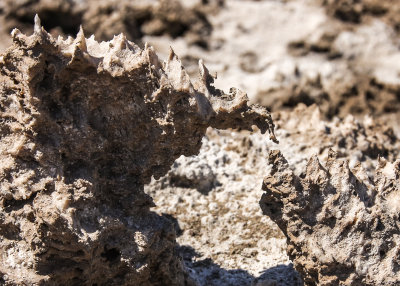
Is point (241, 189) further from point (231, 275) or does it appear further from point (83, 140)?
point (83, 140)

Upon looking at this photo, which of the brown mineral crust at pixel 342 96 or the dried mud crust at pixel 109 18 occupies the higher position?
the dried mud crust at pixel 109 18

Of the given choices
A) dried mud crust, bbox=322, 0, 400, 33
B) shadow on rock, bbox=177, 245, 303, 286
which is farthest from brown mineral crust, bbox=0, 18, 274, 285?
dried mud crust, bbox=322, 0, 400, 33

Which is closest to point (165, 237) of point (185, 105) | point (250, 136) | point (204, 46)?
point (185, 105)

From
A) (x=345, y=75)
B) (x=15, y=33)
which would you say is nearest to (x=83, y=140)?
(x=15, y=33)

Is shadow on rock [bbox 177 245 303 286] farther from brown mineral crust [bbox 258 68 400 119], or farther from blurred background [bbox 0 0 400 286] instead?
brown mineral crust [bbox 258 68 400 119]

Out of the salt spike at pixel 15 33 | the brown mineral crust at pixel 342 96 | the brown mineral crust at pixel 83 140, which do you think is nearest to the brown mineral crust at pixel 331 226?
the brown mineral crust at pixel 83 140

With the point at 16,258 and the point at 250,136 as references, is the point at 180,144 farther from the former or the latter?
the point at 250,136

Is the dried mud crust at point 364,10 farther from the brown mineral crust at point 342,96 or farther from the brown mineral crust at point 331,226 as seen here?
the brown mineral crust at point 331,226
